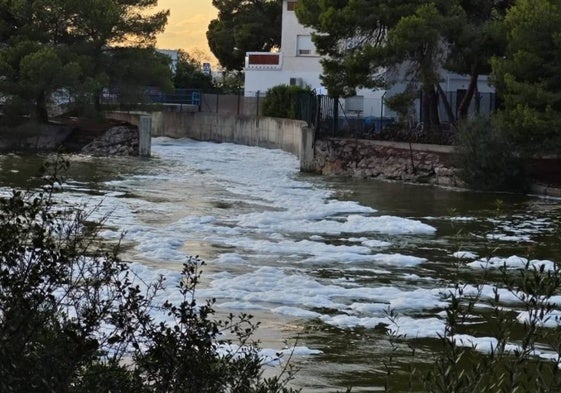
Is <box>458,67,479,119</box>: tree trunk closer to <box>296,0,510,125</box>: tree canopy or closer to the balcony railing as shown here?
<box>296,0,510,125</box>: tree canopy

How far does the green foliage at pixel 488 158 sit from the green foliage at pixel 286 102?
17.0m

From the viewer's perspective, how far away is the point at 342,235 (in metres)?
20.3

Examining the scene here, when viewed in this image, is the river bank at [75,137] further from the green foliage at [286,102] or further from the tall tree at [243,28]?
the tall tree at [243,28]

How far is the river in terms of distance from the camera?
36.6 feet

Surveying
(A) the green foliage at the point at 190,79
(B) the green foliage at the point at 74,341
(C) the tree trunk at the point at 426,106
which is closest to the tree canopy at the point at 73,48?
(C) the tree trunk at the point at 426,106

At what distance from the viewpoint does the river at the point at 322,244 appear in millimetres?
11141

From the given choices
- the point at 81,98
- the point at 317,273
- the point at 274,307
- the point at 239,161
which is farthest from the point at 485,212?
the point at 81,98

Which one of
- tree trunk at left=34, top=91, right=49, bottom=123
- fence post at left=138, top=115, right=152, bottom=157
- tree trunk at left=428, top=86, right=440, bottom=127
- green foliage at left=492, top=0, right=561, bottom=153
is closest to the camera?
green foliage at left=492, top=0, right=561, bottom=153

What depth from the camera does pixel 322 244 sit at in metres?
18.7

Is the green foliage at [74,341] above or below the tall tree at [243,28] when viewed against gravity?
below

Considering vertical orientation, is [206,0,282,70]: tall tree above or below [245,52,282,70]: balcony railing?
above

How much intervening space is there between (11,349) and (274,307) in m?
8.66

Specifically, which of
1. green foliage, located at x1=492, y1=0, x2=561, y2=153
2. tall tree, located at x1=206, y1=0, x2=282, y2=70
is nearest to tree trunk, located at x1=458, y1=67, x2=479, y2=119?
green foliage, located at x1=492, y1=0, x2=561, y2=153

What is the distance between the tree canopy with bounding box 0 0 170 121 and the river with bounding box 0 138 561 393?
31.9ft
